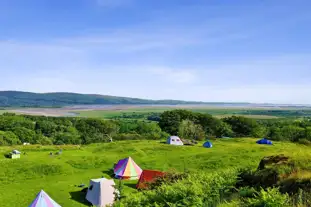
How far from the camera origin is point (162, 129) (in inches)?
3482

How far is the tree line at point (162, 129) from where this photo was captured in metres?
71.2

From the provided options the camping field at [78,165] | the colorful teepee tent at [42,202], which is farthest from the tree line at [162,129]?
the colorful teepee tent at [42,202]

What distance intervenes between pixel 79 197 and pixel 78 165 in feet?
39.4

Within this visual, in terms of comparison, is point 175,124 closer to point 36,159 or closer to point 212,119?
point 212,119

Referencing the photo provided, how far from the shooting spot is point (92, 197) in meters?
23.8

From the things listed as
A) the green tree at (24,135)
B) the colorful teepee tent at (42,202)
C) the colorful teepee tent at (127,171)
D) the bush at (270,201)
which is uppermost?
the bush at (270,201)

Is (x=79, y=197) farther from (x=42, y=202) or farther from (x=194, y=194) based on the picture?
(x=194, y=194)

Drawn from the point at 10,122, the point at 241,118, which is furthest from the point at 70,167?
the point at 10,122

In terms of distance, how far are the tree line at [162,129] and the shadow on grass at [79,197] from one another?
42.3 metres

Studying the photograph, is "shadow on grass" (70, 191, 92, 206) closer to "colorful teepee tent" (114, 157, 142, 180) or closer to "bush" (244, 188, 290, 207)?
"colorful teepee tent" (114, 157, 142, 180)

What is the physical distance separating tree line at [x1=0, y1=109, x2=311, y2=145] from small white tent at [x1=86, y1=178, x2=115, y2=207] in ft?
142

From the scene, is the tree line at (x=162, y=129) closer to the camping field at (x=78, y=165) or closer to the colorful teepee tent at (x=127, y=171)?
the camping field at (x=78, y=165)

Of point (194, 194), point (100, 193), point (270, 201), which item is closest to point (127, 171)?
point (100, 193)

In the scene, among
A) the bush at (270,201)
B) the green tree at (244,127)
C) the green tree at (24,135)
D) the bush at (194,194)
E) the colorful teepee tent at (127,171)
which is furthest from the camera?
the green tree at (244,127)
